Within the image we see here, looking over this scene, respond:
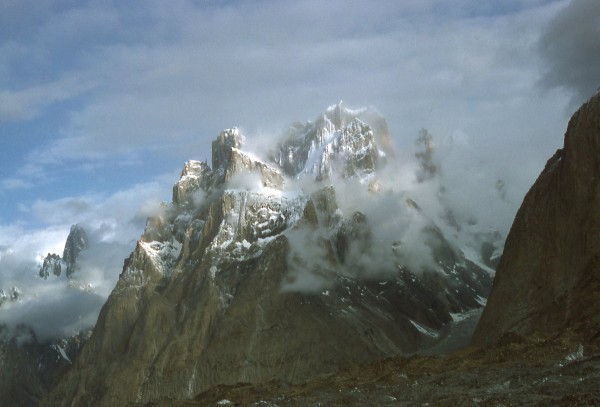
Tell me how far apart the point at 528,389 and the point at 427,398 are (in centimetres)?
1177

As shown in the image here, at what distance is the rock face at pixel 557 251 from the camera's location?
332 ft

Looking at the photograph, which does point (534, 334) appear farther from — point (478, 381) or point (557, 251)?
point (478, 381)

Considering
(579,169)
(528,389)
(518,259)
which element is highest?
(579,169)

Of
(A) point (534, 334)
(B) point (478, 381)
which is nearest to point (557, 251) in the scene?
(A) point (534, 334)

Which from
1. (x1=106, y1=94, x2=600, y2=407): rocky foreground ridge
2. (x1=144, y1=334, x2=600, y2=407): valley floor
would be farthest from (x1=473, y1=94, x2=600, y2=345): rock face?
(x1=144, y1=334, x2=600, y2=407): valley floor

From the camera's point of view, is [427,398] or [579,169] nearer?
[427,398]

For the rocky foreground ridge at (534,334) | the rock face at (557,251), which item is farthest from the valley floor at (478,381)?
the rock face at (557,251)

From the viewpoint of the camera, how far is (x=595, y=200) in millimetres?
105625

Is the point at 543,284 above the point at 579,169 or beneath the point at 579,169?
beneath

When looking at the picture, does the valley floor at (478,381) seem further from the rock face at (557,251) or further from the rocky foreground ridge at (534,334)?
the rock face at (557,251)

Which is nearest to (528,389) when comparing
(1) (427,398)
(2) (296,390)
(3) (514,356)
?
(1) (427,398)

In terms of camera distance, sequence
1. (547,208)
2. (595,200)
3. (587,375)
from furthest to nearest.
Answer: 1. (547,208)
2. (595,200)
3. (587,375)

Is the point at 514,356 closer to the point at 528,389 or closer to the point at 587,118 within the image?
the point at 528,389

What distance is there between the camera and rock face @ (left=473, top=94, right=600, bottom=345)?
332 ft
